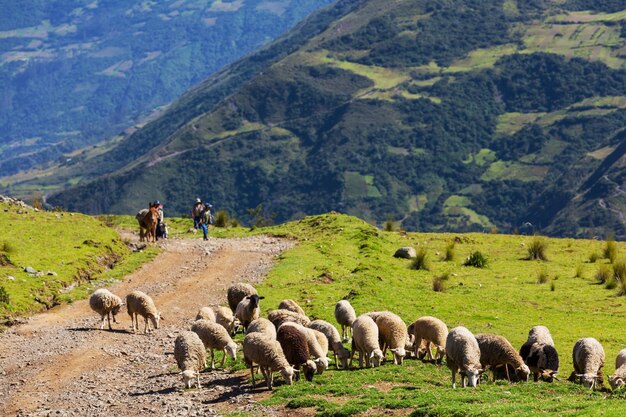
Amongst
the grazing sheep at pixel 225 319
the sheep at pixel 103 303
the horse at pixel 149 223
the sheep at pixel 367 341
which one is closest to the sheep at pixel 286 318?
the sheep at pixel 367 341

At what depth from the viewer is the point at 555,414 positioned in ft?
59.4

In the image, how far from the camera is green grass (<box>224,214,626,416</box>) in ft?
67.7

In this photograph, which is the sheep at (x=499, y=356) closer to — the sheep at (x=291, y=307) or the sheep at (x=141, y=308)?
the sheep at (x=291, y=307)

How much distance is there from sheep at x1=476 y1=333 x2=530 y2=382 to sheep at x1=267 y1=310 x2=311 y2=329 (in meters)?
6.12

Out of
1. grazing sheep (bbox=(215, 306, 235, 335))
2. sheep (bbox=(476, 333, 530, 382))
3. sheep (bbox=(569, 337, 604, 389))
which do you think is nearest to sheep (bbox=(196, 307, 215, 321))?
grazing sheep (bbox=(215, 306, 235, 335))

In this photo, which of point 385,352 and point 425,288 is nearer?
point 385,352

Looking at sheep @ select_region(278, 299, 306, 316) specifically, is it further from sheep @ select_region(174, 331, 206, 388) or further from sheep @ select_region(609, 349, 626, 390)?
sheep @ select_region(609, 349, 626, 390)

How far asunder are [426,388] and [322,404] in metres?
3.20

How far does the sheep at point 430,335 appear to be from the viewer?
2719 centimetres

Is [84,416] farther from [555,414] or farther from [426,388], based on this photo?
[555,414]

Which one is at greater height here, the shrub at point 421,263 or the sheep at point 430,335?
the shrub at point 421,263

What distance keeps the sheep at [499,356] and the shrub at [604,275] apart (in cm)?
1979

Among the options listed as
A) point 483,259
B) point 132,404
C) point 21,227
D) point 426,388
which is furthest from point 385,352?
point 21,227

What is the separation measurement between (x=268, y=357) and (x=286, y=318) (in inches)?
187
